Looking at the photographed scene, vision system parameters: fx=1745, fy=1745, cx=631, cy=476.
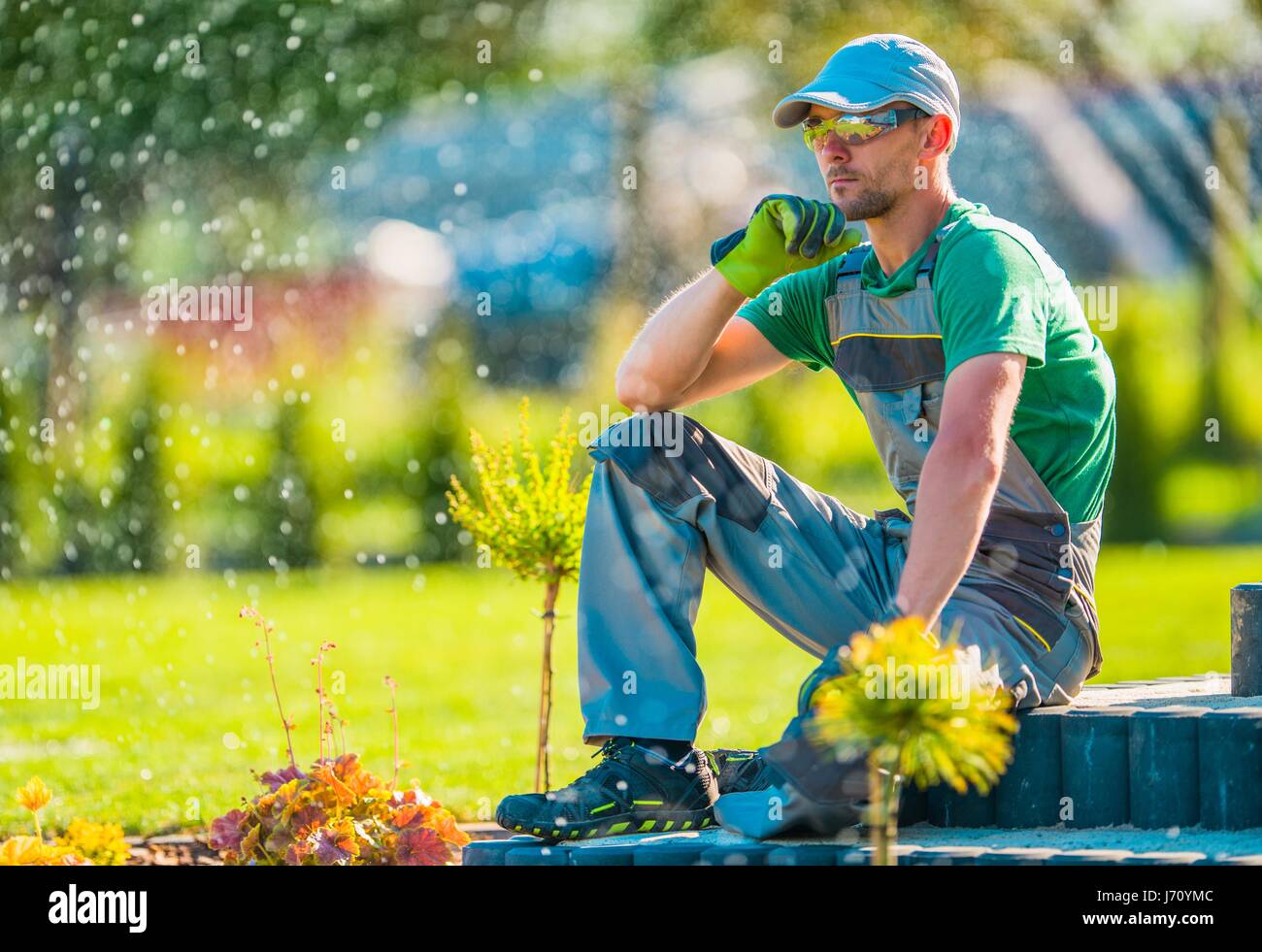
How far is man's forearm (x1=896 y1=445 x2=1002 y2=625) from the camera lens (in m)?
2.42

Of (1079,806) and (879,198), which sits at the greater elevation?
(879,198)

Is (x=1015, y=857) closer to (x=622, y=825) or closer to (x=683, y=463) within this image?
(x=622, y=825)

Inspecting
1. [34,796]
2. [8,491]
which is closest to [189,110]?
[8,491]

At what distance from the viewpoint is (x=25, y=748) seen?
19.5ft

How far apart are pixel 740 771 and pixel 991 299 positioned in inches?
36.7

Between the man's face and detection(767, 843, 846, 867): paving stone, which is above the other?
the man's face

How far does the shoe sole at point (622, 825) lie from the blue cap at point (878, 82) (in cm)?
114

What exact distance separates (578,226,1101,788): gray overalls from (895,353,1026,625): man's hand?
0.78 feet

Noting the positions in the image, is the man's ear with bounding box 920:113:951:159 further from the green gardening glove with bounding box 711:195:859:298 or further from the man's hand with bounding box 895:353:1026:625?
the man's hand with bounding box 895:353:1026:625

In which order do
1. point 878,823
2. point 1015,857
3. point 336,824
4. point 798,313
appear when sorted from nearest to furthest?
point 878,823 < point 1015,857 < point 336,824 < point 798,313

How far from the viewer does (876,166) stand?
281 centimetres

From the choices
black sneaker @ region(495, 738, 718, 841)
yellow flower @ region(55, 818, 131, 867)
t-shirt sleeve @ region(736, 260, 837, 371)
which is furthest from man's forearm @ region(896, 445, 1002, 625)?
yellow flower @ region(55, 818, 131, 867)

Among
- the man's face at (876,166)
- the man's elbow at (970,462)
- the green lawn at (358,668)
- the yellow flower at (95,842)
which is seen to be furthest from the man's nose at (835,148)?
the green lawn at (358,668)
